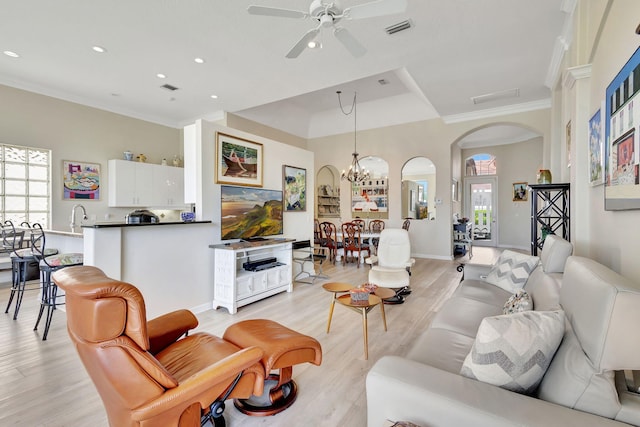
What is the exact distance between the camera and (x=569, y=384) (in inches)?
Answer: 41.9

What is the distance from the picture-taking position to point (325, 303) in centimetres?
400

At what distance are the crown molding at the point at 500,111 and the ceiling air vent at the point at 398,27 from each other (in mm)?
4062

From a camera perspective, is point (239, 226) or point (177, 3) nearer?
point (177, 3)

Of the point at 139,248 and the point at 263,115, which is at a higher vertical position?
the point at 263,115

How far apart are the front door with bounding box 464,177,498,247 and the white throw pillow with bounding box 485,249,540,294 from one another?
7253 mm

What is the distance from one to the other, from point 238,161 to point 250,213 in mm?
778

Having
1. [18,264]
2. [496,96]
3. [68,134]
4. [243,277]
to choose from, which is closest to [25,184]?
[68,134]

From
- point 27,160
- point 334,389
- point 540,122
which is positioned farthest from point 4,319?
point 540,122

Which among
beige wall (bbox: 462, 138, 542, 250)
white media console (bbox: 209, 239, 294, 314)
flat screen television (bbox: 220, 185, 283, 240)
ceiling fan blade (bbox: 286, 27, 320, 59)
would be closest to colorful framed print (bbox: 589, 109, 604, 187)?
ceiling fan blade (bbox: 286, 27, 320, 59)

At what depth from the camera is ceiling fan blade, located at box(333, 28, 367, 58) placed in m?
2.69

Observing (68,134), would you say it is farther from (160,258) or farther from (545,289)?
(545,289)

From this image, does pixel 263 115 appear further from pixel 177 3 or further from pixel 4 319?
pixel 4 319

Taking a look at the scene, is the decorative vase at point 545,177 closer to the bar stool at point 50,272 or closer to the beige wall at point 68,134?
the bar stool at point 50,272

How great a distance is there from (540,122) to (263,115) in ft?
20.4
